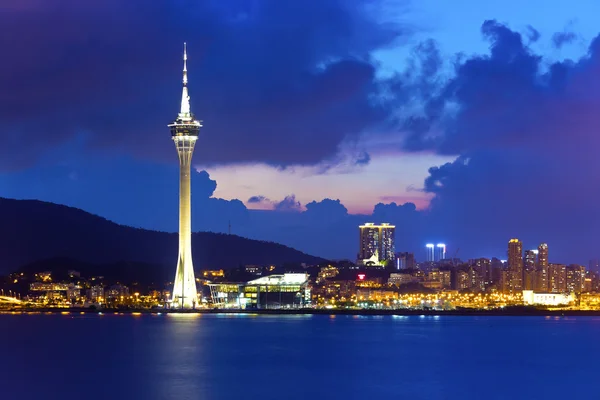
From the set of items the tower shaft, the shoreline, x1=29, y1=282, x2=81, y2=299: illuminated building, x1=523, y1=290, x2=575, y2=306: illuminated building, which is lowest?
the shoreline

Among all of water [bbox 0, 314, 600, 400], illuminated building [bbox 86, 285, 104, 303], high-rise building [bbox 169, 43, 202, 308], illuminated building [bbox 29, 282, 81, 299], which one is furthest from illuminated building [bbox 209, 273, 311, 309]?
water [bbox 0, 314, 600, 400]

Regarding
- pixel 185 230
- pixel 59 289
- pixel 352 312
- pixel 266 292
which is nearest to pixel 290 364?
pixel 185 230

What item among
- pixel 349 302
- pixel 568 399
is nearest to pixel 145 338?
pixel 568 399

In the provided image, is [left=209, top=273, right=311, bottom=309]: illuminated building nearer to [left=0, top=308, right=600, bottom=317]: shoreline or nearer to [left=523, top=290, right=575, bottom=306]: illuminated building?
[left=0, top=308, right=600, bottom=317]: shoreline

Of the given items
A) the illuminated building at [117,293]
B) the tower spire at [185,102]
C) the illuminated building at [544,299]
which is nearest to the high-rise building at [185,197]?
the tower spire at [185,102]

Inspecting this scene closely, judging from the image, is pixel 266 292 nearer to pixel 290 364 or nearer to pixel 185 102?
pixel 185 102
